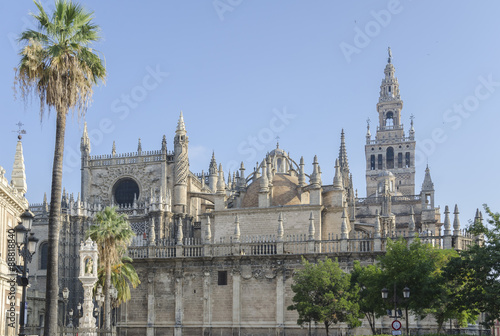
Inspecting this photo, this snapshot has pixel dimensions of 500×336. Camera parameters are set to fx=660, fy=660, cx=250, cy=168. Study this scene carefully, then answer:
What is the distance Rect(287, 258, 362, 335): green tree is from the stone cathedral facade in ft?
17.6

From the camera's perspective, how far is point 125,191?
57.7 metres

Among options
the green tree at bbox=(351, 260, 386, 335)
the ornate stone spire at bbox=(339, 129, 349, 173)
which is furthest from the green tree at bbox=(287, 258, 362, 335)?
the ornate stone spire at bbox=(339, 129, 349, 173)

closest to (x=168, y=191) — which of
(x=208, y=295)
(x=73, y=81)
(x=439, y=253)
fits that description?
(x=208, y=295)

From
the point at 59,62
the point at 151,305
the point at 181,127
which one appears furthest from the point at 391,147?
the point at 59,62

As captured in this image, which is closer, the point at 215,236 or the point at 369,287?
the point at 369,287

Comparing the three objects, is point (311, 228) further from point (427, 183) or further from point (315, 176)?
point (427, 183)

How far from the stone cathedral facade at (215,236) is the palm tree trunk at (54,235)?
25680 millimetres

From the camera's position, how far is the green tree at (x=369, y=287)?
33344 mm

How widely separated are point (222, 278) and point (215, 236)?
4.02 metres

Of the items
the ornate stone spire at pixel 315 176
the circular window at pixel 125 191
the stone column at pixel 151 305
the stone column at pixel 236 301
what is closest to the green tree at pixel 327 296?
the stone column at pixel 236 301

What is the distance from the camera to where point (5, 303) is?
3064 cm

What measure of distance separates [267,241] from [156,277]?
831 cm

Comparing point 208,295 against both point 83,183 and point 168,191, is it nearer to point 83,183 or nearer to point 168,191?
point 168,191

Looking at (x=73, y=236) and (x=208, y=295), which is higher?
(x=73, y=236)
